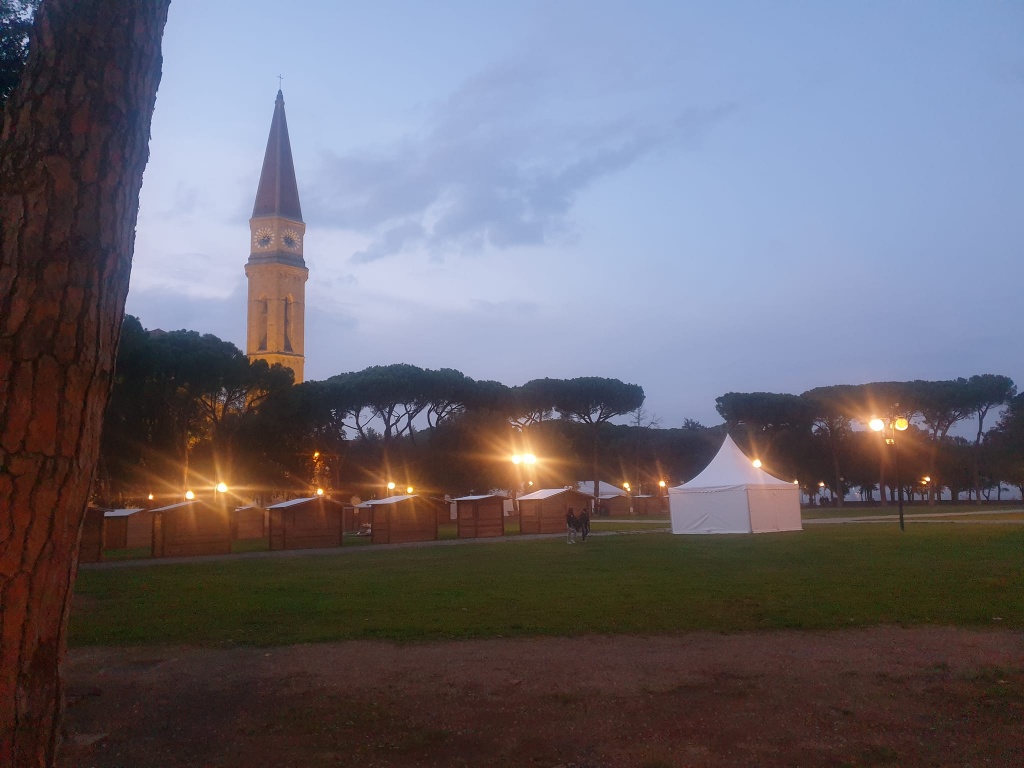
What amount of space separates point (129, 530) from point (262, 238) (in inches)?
1907

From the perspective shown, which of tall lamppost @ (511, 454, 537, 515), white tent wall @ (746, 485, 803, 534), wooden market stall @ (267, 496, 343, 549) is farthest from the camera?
tall lamppost @ (511, 454, 537, 515)

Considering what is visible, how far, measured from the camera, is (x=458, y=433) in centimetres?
4731

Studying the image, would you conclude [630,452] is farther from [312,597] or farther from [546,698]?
[546,698]

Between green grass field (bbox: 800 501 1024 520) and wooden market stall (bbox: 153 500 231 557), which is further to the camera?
green grass field (bbox: 800 501 1024 520)

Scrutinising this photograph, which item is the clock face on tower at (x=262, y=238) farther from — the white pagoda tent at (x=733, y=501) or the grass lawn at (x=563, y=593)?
the grass lawn at (x=563, y=593)

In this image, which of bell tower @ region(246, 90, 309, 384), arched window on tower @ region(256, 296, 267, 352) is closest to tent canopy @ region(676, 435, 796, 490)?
bell tower @ region(246, 90, 309, 384)

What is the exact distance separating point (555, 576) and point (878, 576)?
5375 millimetres

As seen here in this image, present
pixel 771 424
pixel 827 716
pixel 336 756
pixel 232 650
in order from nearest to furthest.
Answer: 1. pixel 336 756
2. pixel 827 716
3. pixel 232 650
4. pixel 771 424

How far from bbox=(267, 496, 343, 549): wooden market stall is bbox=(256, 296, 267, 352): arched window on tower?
158ft

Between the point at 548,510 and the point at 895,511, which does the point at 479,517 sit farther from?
the point at 895,511

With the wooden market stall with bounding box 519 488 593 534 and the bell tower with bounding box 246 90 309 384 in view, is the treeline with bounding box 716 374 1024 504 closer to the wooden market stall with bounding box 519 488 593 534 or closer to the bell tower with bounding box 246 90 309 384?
the wooden market stall with bounding box 519 488 593 534

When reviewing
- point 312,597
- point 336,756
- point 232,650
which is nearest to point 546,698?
point 336,756

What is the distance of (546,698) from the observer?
18.4ft

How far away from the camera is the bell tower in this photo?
234 ft
